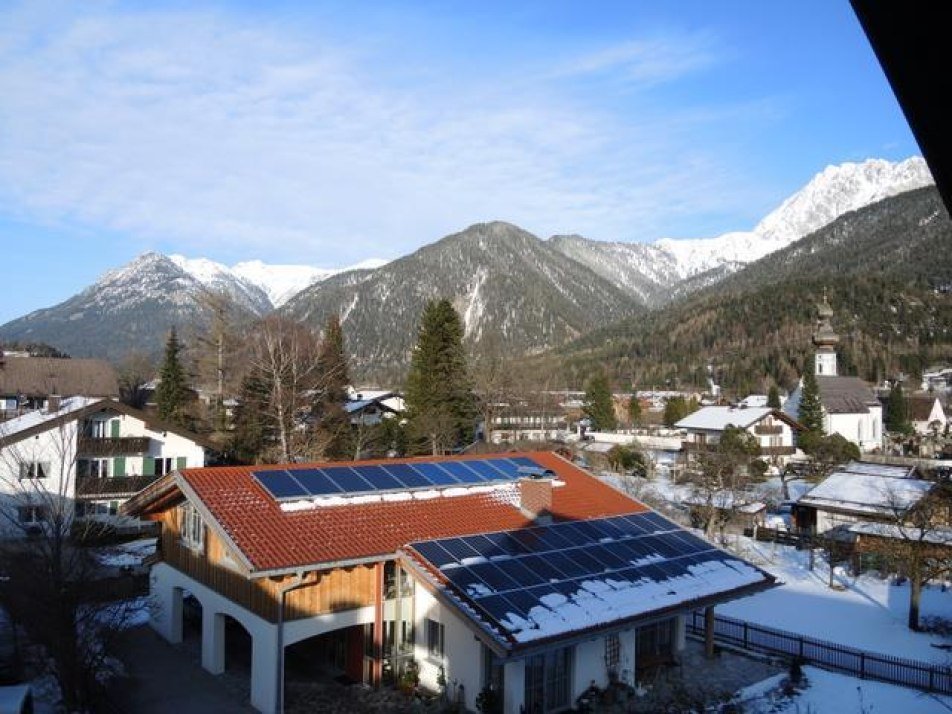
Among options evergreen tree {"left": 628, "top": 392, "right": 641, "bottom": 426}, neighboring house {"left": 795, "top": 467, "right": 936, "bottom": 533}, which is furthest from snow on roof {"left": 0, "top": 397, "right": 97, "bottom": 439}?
evergreen tree {"left": 628, "top": 392, "right": 641, "bottom": 426}

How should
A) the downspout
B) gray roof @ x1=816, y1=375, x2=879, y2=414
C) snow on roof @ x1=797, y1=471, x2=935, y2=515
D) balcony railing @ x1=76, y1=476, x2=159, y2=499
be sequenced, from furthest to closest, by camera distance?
gray roof @ x1=816, y1=375, x2=879, y2=414, balcony railing @ x1=76, y1=476, x2=159, y2=499, snow on roof @ x1=797, y1=471, x2=935, y2=515, the downspout

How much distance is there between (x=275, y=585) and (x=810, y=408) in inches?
2555

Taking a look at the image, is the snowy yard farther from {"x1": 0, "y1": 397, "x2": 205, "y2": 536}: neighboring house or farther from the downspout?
{"x1": 0, "y1": 397, "x2": 205, "y2": 536}: neighboring house

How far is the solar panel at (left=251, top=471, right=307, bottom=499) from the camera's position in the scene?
18578 mm

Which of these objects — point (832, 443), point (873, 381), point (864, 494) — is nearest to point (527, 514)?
point (864, 494)

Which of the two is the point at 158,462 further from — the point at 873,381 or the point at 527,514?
the point at 873,381

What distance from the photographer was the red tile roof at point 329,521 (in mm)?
16422

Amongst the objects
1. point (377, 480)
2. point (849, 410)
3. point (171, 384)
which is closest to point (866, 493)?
point (377, 480)

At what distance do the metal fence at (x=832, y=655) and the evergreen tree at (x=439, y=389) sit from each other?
25209 millimetres

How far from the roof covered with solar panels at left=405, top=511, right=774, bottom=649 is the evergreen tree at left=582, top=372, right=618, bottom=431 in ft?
181

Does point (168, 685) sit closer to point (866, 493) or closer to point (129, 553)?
point (129, 553)

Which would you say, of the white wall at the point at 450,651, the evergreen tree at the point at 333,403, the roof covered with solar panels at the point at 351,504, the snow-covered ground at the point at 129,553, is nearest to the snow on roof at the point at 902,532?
the roof covered with solar panels at the point at 351,504

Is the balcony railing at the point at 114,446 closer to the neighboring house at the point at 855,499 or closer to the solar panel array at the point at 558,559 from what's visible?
the solar panel array at the point at 558,559

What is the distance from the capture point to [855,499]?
35.9m
